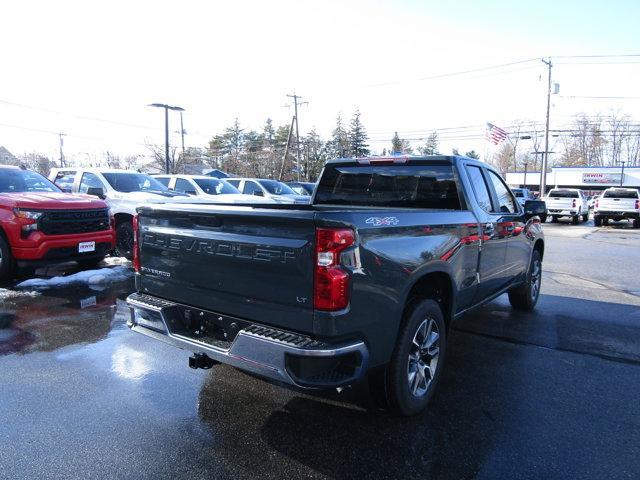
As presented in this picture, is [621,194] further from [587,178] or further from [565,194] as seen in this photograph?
[587,178]

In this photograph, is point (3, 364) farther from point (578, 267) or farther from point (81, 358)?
point (578, 267)

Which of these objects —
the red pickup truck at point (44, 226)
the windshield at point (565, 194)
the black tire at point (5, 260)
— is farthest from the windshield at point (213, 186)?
the windshield at point (565, 194)

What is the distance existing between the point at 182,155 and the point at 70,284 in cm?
5252

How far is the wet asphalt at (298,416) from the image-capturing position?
9.50 ft

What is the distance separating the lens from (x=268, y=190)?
18.2 meters

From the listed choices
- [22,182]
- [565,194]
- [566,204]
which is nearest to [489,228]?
[22,182]

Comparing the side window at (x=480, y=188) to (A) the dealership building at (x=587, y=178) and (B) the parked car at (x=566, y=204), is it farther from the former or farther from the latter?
(A) the dealership building at (x=587, y=178)

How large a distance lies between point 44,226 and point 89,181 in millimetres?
3807

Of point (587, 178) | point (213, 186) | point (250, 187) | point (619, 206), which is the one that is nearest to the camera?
point (213, 186)

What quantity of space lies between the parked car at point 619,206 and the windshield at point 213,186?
19459 millimetres

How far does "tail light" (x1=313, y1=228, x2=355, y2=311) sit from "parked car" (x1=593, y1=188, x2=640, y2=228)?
85.7 feet

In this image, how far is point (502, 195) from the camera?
559 cm

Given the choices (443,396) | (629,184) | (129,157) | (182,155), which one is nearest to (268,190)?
(443,396)

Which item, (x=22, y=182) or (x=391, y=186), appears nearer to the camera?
(x=391, y=186)
